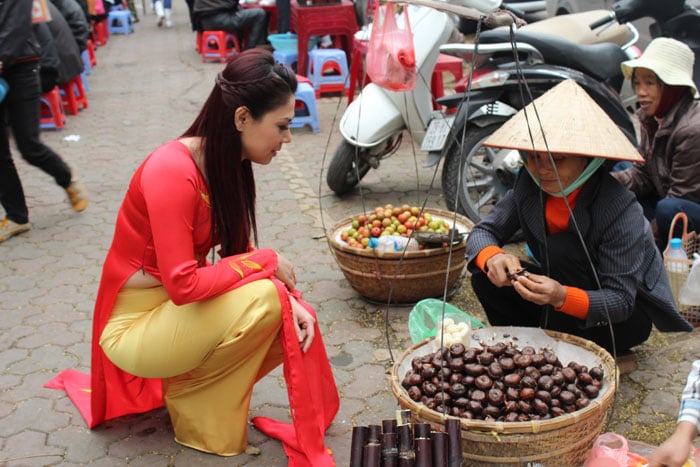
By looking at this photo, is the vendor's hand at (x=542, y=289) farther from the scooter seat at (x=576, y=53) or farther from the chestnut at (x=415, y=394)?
the scooter seat at (x=576, y=53)

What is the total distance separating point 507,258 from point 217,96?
121 cm

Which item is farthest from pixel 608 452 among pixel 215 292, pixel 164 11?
pixel 164 11

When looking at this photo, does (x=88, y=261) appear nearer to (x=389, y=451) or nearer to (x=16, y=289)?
(x=16, y=289)

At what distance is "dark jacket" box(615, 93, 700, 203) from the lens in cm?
353

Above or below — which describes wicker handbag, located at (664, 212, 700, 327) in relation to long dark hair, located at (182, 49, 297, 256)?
below

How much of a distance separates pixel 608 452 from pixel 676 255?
57.5 inches

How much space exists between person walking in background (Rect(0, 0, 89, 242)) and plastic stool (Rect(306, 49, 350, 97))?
4037 mm

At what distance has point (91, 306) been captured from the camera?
12.9 feet

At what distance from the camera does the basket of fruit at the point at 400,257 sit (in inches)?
141

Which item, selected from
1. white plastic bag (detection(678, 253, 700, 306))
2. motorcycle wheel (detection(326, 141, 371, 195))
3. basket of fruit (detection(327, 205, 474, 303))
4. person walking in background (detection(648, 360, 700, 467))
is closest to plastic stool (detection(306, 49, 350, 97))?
motorcycle wheel (detection(326, 141, 371, 195))

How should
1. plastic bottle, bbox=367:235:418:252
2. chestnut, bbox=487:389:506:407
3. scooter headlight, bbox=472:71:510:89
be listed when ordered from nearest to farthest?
chestnut, bbox=487:389:506:407
plastic bottle, bbox=367:235:418:252
scooter headlight, bbox=472:71:510:89

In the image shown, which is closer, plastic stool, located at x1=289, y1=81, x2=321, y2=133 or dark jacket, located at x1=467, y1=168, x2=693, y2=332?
dark jacket, located at x1=467, y1=168, x2=693, y2=332

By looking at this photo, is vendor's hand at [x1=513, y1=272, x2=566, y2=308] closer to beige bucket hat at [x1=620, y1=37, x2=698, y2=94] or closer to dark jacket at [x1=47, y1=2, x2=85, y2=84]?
beige bucket hat at [x1=620, y1=37, x2=698, y2=94]

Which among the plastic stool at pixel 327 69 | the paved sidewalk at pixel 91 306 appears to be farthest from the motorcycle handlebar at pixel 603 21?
→ the plastic stool at pixel 327 69
